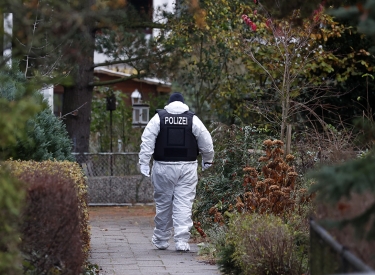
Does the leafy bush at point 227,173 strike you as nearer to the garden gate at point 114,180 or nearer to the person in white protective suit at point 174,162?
the person in white protective suit at point 174,162

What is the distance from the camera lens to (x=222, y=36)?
16.4 m

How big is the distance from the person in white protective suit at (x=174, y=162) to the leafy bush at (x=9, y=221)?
4.59 m

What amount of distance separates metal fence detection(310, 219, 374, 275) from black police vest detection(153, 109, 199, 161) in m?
5.09

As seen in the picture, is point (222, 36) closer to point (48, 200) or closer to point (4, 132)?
point (48, 200)

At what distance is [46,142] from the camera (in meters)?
11.4

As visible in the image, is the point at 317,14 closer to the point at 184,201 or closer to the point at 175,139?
the point at 175,139

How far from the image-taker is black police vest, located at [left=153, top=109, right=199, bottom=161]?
33.8 feet

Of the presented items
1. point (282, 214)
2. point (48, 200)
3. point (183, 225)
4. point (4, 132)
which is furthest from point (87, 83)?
point (4, 132)

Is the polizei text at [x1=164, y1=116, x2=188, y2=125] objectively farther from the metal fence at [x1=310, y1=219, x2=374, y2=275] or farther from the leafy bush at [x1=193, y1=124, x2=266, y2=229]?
the metal fence at [x1=310, y1=219, x2=374, y2=275]

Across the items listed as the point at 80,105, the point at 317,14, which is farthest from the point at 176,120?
the point at 80,105

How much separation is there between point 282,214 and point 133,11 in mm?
10129

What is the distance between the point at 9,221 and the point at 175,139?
489 cm

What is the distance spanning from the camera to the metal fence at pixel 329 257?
4.05 meters

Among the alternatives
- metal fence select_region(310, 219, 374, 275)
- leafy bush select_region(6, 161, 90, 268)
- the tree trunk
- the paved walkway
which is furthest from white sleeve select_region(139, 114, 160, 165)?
the tree trunk
